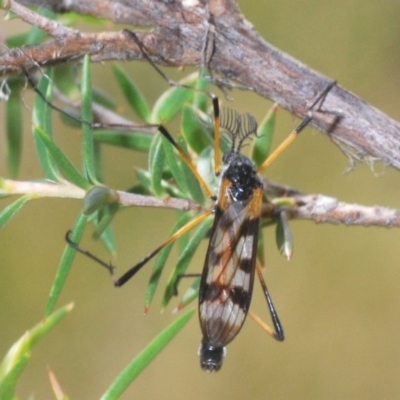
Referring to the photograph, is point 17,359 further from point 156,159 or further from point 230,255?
point 230,255

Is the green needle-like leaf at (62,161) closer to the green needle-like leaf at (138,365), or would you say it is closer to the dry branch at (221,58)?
the dry branch at (221,58)

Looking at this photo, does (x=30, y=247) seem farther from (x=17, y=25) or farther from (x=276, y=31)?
(x=276, y=31)

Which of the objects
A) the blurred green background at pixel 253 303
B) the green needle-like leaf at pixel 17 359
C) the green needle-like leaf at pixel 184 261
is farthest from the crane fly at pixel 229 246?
the blurred green background at pixel 253 303

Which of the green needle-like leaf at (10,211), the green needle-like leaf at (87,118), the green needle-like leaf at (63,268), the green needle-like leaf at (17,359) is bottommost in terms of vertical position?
the green needle-like leaf at (17,359)

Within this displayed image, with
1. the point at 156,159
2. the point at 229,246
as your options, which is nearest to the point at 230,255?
the point at 229,246

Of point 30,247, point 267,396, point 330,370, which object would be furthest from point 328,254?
point 30,247

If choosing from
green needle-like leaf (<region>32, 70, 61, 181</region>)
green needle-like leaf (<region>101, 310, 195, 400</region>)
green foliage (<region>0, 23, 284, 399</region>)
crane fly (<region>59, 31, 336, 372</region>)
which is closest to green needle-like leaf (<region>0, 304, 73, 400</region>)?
green foliage (<region>0, 23, 284, 399</region>)
